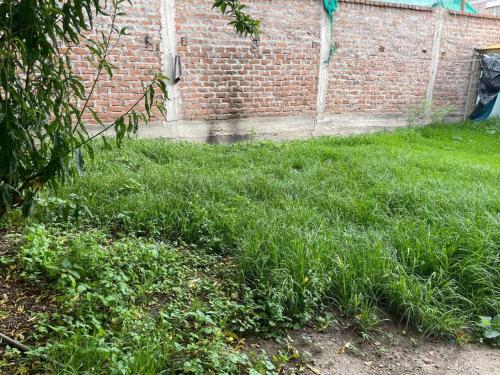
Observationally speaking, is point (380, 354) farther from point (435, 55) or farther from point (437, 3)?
point (437, 3)

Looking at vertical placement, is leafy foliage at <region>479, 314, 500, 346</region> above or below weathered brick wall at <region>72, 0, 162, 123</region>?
below

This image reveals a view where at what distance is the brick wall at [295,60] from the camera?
6418 mm

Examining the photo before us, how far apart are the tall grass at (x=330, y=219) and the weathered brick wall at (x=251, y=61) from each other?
1468mm

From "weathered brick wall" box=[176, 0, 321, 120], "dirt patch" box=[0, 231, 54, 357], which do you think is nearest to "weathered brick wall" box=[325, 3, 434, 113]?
"weathered brick wall" box=[176, 0, 321, 120]

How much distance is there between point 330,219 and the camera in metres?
3.81

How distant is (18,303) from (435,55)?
31.9ft

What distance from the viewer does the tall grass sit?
110 inches

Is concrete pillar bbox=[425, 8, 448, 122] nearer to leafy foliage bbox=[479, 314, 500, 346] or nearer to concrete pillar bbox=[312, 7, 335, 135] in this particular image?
concrete pillar bbox=[312, 7, 335, 135]

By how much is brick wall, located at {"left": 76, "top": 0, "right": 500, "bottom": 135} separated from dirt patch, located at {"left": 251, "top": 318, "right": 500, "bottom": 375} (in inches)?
189

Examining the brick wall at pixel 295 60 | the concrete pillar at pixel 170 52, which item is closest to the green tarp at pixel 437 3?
the brick wall at pixel 295 60

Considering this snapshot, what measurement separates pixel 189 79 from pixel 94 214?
Answer: 12.7ft

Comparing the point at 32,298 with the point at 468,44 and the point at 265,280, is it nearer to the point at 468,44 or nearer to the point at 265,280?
the point at 265,280

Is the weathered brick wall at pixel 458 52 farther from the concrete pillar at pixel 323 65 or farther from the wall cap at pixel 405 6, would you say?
the concrete pillar at pixel 323 65

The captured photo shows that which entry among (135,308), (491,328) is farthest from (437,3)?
(135,308)
